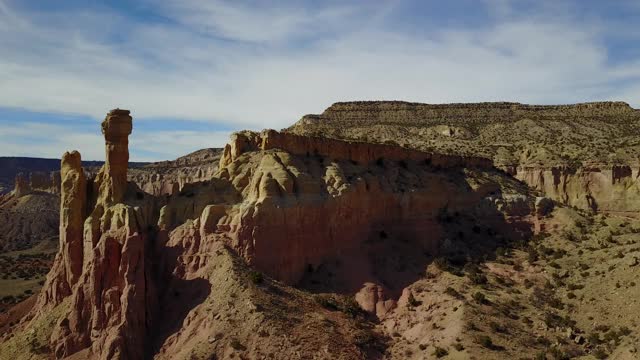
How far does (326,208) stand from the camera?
4131 centimetres

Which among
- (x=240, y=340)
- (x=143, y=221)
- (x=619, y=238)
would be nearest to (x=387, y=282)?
(x=240, y=340)

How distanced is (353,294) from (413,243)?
853 centimetres

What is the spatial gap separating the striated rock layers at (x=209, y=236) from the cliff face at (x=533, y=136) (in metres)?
21.0

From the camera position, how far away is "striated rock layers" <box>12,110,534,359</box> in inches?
1366

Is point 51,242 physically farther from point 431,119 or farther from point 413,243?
point 413,243

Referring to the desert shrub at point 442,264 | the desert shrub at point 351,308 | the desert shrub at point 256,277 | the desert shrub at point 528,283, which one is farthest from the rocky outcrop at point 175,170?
the desert shrub at point 528,283

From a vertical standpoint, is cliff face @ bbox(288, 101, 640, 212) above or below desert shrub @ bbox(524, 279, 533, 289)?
above

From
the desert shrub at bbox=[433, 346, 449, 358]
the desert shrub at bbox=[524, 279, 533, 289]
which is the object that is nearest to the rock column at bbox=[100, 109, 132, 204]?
the desert shrub at bbox=[433, 346, 449, 358]

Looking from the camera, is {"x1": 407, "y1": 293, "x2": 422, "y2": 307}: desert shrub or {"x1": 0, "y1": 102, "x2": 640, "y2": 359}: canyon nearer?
{"x1": 0, "y1": 102, "x2": 640, "y2": 359}: canyon

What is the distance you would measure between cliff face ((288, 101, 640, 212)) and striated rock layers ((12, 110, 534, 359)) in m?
21.0

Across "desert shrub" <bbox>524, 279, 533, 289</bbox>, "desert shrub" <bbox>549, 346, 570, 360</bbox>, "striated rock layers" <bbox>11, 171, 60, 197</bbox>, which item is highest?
"striated rock layers" <bbox>11, 171, 60, 197</bbox>

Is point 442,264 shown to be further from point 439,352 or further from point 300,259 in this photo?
point 439,352

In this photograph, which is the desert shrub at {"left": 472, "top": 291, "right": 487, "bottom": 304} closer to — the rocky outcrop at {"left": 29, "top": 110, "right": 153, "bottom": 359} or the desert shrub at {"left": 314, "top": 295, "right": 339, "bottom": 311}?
the desert shrub at {"left": 314, "top": 295, "right": 339, "bottom": 311}

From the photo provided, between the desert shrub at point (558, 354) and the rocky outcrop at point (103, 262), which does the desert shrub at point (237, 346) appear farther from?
the desert shrub at point (558, 354)
